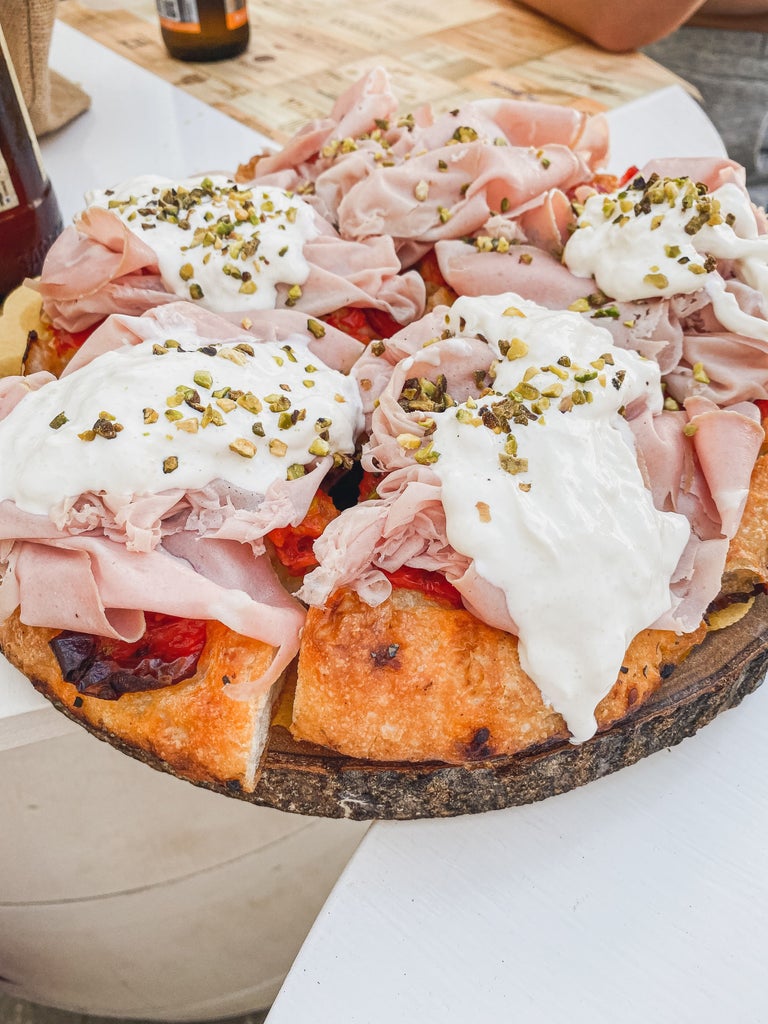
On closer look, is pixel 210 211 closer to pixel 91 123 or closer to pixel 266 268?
pixel 266 268

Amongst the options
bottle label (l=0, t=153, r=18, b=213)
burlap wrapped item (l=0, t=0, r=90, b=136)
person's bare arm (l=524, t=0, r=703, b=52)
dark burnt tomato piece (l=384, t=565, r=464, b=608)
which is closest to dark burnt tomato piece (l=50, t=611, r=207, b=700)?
dark burnt tomato piece (l=384, t=565, r=464, b=608)

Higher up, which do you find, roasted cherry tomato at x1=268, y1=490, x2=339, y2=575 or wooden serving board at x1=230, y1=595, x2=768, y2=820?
roasted cherry tomato at x1=268, y1=490, x2=339, y2=575

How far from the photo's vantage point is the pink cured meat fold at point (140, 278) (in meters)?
1.66

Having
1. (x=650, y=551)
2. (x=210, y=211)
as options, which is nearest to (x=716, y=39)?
(x=210, y=211)

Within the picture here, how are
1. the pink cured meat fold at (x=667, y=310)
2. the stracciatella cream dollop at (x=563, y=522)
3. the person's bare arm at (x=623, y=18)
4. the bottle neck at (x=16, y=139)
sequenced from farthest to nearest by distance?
the person's bare arm at (x=623, y=18)
the bottle neck at (x=16, y=139)
the pink cured meat fold at (x=667, y=310)
the stracciatella cream dollop at (x=563, y=522)

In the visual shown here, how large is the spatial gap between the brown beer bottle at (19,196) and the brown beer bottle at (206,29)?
1604 mm

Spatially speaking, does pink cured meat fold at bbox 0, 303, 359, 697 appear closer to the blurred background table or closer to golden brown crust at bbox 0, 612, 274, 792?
golden brown crust at bbox 0, 612, 274, 792

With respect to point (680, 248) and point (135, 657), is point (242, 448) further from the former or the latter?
point (680, 248)

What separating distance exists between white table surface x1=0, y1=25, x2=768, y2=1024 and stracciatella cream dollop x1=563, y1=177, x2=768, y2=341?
74 cm

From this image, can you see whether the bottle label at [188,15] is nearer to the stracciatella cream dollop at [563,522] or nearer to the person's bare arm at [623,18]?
the person's bare arm at [623,18]

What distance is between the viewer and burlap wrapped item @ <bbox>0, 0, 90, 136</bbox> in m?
2.59

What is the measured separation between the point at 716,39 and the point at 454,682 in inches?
163

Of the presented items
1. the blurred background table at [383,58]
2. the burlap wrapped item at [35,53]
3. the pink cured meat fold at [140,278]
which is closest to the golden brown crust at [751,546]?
the pink cured meat fold at [140,278]

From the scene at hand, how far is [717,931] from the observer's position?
1.24 m
